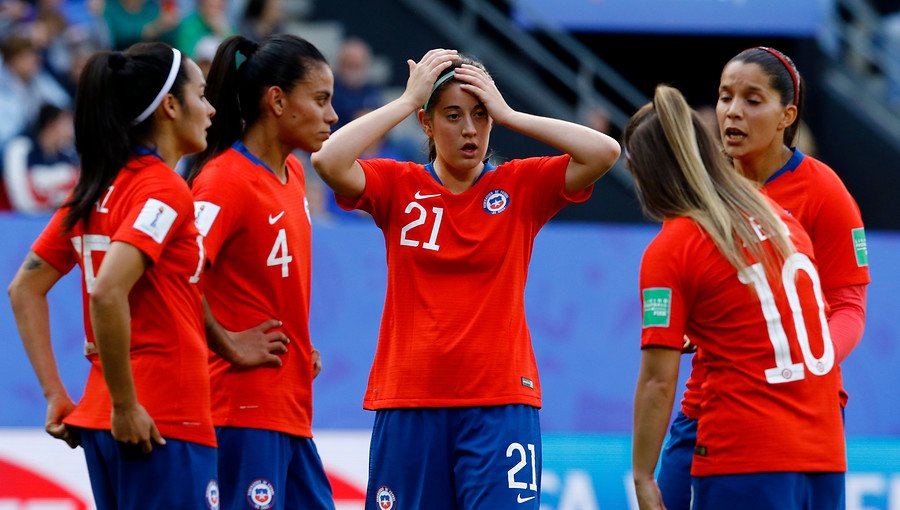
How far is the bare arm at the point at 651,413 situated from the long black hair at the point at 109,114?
5.97ft

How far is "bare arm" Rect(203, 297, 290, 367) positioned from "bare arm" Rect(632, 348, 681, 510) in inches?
54.5

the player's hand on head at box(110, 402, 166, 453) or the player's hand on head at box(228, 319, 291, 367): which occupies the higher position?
the player's hand on head at box(228, 319, 291, 367)

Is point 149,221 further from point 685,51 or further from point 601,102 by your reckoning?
point 685,51

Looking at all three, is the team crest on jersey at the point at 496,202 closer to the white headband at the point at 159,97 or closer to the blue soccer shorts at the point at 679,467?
the blue soccer shorts at the point at 679,467

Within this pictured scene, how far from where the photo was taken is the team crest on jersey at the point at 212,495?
4.34m

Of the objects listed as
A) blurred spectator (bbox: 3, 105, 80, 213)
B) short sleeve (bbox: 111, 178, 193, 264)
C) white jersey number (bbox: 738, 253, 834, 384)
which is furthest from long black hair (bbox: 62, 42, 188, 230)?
blurred spectator (bbox: 3, 105, 80, 213)

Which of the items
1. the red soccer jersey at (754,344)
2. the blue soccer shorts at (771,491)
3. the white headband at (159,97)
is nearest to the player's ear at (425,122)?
the white headband at (159,97)

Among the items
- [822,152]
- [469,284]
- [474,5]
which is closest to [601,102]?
[474,5]

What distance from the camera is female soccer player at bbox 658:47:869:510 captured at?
4926 millimetres

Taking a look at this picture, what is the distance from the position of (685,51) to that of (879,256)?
218 inches

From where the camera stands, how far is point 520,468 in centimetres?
482

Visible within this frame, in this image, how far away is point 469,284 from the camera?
488 cm

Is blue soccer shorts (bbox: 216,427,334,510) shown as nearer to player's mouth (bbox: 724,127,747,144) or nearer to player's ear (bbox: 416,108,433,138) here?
player's ear (bbox: 416,108,433,138)

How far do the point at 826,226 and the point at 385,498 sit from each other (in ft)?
6.23
